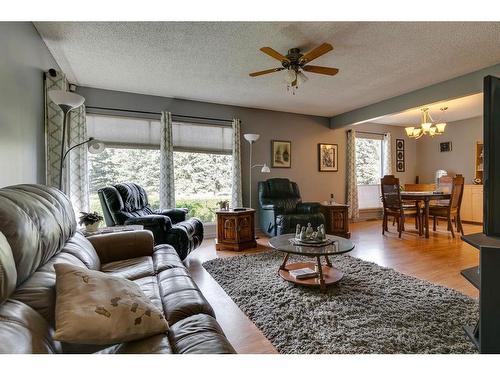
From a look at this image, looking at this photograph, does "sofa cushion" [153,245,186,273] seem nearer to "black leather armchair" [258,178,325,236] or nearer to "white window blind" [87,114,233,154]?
"black leather armchair" [258,178,325,236]

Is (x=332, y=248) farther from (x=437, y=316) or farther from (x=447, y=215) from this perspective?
(x=447, y=215)

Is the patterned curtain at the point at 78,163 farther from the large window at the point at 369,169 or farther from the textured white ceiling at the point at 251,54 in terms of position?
the large window at the point at 369,169

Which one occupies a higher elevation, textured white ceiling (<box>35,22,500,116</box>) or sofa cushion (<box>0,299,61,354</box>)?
textured white ceiling (<box>35,22,500,116</box>)

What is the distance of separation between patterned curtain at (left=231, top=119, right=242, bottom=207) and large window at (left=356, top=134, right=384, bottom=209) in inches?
127

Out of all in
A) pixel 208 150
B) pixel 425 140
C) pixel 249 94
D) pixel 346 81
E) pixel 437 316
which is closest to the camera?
pixel 437 316

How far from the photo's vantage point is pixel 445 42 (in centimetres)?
266

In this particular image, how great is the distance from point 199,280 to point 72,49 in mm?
2816

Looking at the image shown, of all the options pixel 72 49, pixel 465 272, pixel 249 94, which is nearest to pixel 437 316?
pixel 465 272

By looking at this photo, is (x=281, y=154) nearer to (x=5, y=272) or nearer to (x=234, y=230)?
(x=234, y=230)

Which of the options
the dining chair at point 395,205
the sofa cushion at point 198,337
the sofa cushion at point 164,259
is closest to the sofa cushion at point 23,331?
the sofa cushion at point 198,337

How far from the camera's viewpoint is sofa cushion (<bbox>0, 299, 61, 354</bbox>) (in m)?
0.72

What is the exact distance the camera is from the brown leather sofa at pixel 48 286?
0.83 m

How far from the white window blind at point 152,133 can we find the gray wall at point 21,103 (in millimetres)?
1308

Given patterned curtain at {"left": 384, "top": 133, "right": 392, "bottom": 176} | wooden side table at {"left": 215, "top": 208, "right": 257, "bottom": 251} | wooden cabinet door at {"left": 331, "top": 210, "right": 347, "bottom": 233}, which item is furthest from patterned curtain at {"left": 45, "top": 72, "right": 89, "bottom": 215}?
patterned curtain at {"left": 384, "top": 133, "right": 392, "bottom": 176}
